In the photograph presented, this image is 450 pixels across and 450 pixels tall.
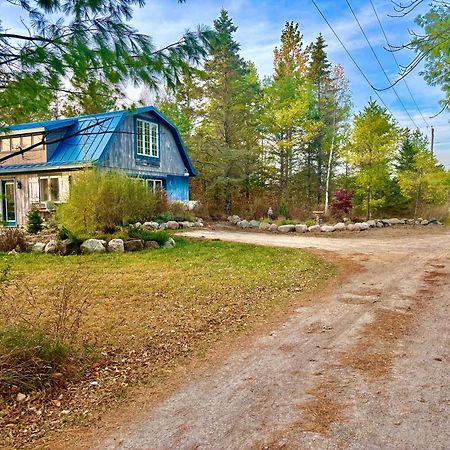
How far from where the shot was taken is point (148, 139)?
16.9m

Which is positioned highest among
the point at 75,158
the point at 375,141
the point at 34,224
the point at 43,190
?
the point at 375,141

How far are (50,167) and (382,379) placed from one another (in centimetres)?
1432

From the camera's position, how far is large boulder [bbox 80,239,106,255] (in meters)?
8.82

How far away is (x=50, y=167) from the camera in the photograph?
47.3 feet

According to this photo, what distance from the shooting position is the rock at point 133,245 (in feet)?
29.8

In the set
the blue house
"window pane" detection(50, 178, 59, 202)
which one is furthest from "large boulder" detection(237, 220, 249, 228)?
"window pane" detection(50, 178, 59, 202)

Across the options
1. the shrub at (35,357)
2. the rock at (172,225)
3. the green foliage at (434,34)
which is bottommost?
the shrub at (35,357)

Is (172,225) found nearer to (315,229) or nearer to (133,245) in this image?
(133,245)

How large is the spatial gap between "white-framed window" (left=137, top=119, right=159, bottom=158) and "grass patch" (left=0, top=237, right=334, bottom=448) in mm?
8559

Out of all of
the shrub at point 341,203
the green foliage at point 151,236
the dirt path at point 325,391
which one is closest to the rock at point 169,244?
the green foliage at point 151,236

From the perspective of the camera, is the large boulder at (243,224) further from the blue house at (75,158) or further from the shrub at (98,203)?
the shrub at (98,203)

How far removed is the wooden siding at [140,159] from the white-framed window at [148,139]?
0.82ft

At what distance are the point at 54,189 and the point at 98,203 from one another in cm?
644

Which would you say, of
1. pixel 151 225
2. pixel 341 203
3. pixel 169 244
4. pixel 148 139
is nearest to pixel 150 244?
pixel 169 244
